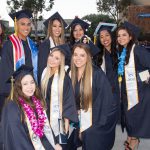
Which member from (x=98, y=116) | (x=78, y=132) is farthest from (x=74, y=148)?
(x=98, y=116)

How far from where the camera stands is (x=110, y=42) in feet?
18.1

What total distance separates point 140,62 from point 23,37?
5.68 ft

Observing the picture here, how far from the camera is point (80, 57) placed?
444cm

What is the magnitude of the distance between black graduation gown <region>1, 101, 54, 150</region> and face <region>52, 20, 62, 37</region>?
209 cm

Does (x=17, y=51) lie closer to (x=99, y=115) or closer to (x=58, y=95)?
(x=58, y=95)

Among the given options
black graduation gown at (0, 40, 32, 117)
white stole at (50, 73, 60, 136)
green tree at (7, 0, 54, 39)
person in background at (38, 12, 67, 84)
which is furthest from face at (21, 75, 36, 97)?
green tree at (7, 0, 54, 39)

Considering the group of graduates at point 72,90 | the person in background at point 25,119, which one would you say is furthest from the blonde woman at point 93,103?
the person in background at point 25,119

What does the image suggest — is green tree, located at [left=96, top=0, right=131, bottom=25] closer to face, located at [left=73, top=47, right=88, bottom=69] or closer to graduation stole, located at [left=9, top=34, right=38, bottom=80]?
graduation stole, located at [left=9, top=34, right=38, bottom=80]

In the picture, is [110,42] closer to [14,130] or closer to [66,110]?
[66,110]

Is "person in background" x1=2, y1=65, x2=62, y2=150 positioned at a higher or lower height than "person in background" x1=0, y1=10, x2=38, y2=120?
lower

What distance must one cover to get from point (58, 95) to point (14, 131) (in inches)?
41.1

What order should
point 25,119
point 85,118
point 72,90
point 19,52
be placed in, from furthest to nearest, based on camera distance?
1. point 19,52
2. point 85,118
3. point 72,90
4. point 25,119

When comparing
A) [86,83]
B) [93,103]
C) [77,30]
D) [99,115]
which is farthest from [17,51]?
[99,115]

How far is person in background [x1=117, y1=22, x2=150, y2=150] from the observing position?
16.6 feet
